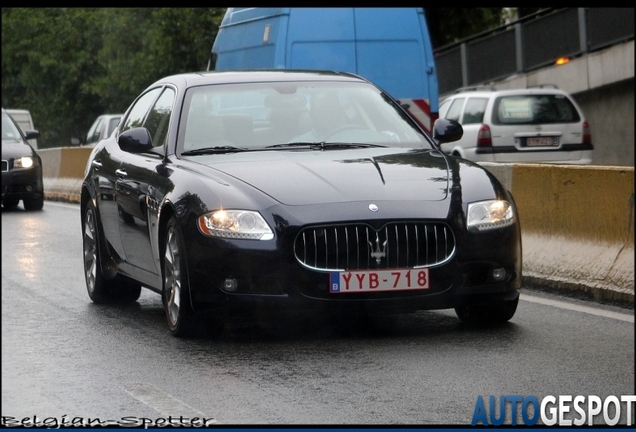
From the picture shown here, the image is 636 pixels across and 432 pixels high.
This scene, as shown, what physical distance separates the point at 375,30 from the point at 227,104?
8847mm

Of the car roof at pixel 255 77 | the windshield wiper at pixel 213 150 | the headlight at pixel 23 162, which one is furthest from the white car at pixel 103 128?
the windshield wiper at pixel 213 150

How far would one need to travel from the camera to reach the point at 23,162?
2284 centimetres

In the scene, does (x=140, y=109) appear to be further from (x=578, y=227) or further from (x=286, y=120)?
(x=578, y=227)

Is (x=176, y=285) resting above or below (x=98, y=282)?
above

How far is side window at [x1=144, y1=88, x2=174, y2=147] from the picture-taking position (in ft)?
32.5

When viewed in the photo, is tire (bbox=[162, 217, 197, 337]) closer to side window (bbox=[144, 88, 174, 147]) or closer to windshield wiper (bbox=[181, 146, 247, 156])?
windshield wiper (bbox=[181, 146, 247, 156])

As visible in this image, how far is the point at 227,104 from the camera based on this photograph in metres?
9.81

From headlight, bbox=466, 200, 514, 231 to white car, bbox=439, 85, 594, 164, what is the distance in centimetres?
1636

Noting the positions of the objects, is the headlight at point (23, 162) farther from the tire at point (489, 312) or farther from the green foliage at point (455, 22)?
the green foliage at point (455, 22)

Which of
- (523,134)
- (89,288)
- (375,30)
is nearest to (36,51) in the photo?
(523,134)

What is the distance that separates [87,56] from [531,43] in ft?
75.1

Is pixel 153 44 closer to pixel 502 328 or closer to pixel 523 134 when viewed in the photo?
pixel 523 134

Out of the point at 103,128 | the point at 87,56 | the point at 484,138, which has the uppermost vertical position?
the point at 484,138

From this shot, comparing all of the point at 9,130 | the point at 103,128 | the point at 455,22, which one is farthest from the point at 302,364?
the point at 455,22
